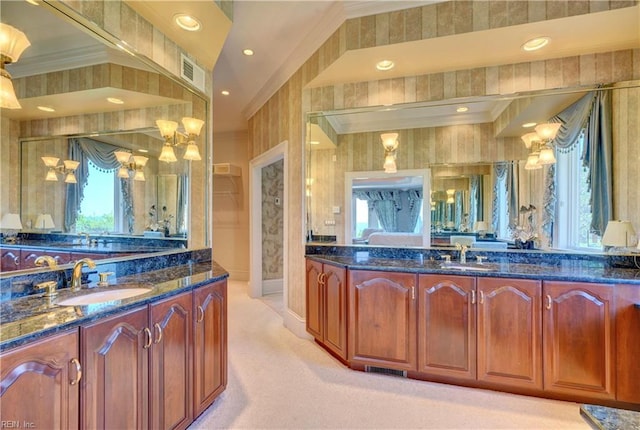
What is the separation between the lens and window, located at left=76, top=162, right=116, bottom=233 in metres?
1.88

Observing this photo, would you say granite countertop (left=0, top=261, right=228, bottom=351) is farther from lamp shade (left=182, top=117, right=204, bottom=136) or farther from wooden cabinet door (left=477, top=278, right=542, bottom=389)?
wooden cabinet door (left=477, top=278, right=542, bottom=389)

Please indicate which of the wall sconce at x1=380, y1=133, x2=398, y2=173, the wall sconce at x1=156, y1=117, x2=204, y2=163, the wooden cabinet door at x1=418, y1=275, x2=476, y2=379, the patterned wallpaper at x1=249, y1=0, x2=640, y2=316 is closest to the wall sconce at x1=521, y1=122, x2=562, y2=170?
the patterned wallpaper at x1=249, y1=0, x2=640, y2=316

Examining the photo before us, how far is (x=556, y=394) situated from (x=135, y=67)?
376 centimetres

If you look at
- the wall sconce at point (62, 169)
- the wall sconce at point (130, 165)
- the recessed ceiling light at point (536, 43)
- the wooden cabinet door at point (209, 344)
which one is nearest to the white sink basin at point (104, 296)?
the wooden cabinet door at point (209, 344)

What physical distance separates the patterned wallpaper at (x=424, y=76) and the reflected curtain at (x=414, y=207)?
2.99ft

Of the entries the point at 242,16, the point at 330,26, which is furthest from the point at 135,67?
the point at 330,26

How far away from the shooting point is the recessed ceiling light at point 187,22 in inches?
83.0

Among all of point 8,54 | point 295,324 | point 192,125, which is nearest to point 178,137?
point 192,125

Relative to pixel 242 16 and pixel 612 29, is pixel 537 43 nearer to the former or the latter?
pixel 612 29

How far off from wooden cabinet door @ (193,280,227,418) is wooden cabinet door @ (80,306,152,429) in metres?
0.37

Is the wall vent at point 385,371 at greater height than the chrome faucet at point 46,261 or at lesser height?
lesser

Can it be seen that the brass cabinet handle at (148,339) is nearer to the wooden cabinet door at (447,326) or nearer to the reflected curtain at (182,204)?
the reflected curtain at (182,204)

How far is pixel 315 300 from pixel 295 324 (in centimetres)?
58

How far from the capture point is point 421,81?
280cm
